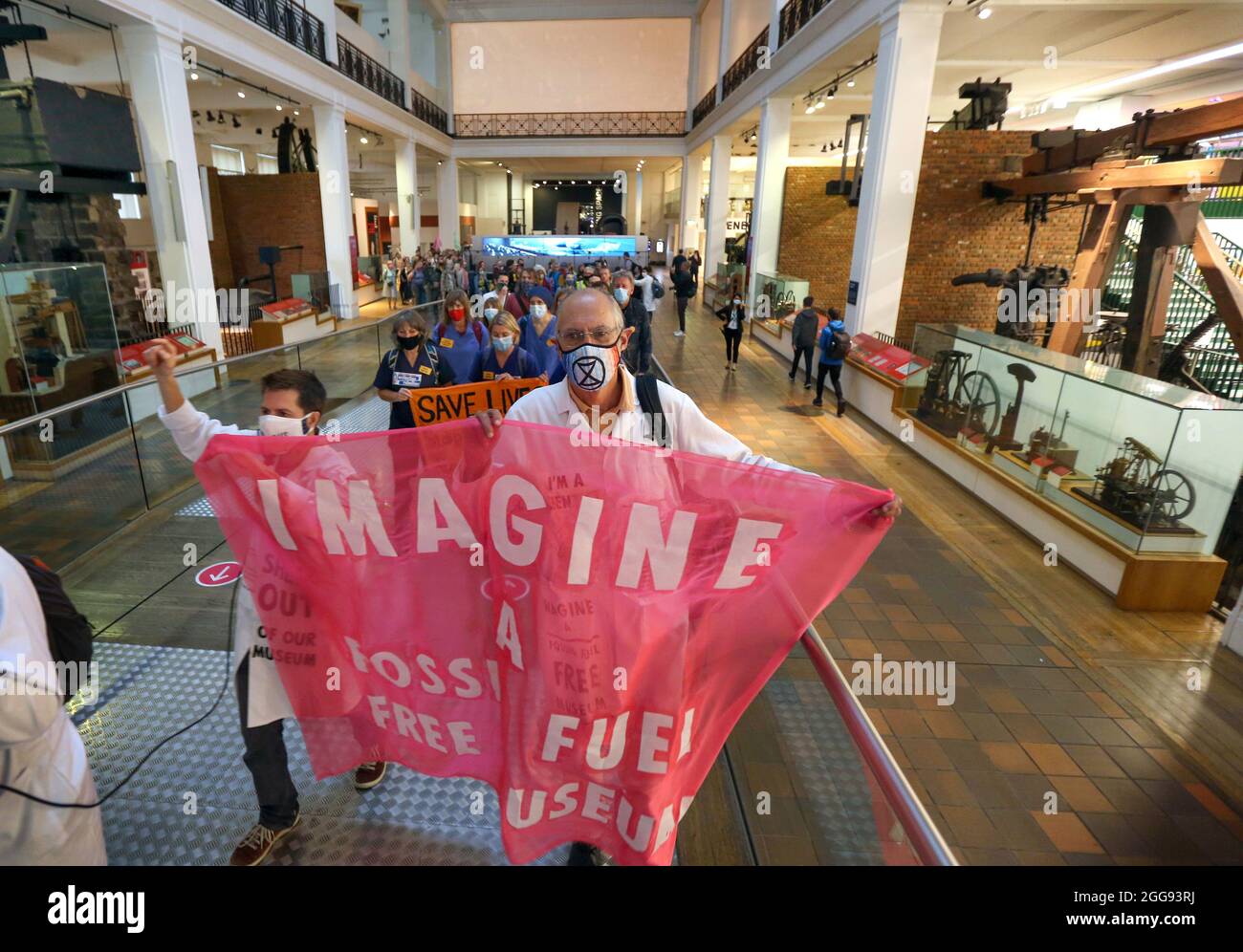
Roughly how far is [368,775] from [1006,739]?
3.33 metres

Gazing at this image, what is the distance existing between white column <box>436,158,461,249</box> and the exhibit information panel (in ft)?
75.5

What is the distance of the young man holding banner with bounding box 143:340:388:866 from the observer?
224cm

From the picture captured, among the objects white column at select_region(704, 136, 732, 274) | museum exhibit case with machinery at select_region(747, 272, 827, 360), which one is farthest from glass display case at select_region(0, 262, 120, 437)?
white column at select_region(704, 136, 732, 274)

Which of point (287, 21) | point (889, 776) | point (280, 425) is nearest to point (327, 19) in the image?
point (287, 21)

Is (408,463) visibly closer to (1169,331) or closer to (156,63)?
(156,63)

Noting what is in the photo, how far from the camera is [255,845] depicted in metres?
2.38

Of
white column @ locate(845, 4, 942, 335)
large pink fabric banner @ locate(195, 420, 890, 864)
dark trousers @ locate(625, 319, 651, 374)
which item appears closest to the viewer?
large pink fabric banner @ locate(195, 420, 890, 864)

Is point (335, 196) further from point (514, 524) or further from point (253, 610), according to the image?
point (514, 524)

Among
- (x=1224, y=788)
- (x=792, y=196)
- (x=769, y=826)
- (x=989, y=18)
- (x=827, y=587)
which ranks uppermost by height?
(x=989, y=18)

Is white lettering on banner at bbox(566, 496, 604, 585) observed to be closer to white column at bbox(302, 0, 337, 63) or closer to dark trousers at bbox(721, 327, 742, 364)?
dark trousers at bbox(721, 327, 742, 364)

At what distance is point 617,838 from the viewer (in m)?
2.23

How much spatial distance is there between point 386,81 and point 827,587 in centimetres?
2534

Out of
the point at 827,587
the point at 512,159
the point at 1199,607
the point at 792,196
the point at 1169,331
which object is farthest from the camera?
the point at 512,159

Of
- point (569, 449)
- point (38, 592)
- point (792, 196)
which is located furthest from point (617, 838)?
point (792, 196)
